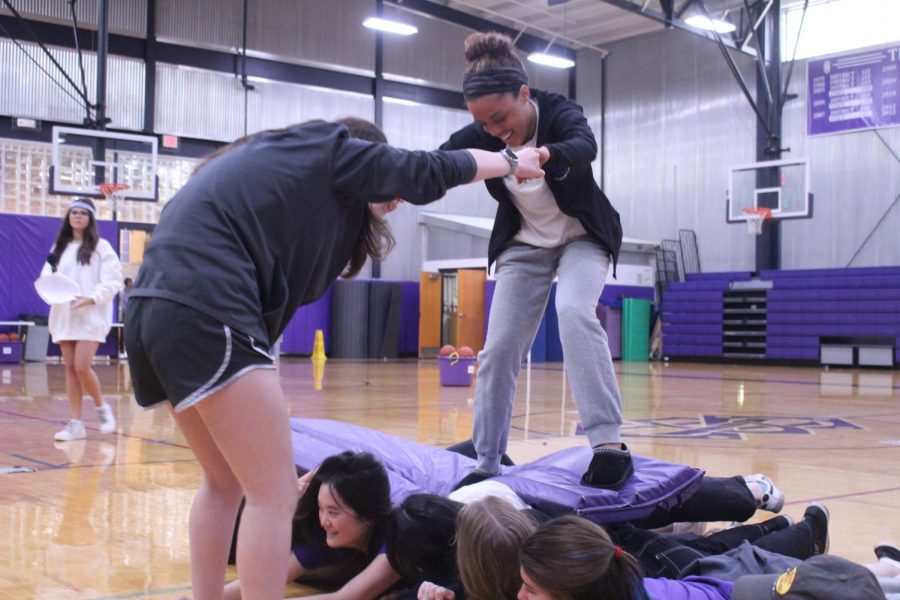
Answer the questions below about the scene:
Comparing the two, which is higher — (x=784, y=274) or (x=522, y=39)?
(x=522, y=39)

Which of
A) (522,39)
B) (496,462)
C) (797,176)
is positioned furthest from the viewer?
(522,39)

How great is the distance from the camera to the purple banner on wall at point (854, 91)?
49.0 feet

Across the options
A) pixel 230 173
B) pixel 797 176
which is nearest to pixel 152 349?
pixel 230 173

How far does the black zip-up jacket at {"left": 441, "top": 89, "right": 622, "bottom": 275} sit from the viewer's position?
288 centimetres

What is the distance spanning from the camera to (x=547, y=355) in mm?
19234

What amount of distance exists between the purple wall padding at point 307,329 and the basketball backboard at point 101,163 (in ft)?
14.1

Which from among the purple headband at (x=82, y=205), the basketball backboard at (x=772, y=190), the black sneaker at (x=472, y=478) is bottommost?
the black sneaker at (x=472, y=478)

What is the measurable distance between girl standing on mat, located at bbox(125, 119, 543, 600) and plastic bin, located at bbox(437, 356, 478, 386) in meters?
8.51

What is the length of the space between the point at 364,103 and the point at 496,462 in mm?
17014

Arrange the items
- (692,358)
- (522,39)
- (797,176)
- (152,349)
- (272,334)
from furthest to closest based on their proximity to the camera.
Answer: (522,39) < (692,358) < (797,176) < (272,334) < (152,349)

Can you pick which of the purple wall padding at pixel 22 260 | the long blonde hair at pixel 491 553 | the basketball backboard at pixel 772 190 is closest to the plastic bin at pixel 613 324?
the basketball backboard at pixel 772 190

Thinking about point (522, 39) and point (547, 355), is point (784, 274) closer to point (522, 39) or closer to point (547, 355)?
point (547, 355)

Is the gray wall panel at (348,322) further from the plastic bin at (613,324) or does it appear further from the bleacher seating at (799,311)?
the bleacher seating at (799,311)

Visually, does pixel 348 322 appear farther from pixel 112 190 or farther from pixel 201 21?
pixel 201 21
